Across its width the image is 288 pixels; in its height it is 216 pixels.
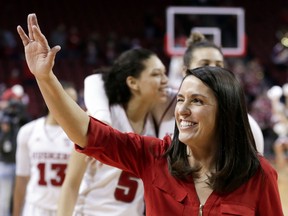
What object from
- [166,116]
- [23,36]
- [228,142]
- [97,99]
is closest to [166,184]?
[228,142]

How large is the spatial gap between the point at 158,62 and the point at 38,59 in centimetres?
114

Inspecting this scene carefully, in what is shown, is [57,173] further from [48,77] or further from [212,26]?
[212,26]

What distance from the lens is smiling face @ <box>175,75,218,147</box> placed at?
1.81m

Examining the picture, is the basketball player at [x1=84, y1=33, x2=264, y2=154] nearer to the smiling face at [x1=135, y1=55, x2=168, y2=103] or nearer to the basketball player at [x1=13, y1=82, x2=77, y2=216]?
the smiling face at [x1=135, y1=55, x2=168, y2=103]

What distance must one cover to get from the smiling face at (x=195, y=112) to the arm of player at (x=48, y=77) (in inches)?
12.3

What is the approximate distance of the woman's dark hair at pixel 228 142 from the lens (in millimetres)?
1820

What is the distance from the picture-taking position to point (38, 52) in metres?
1.73

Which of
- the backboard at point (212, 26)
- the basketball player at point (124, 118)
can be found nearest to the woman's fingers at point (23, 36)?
the basketball player at point (124, 118)

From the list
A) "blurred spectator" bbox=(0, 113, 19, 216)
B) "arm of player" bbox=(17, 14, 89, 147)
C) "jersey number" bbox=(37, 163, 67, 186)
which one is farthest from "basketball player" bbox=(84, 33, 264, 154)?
"blurred spectator" bbox=(0, 113, 19, 216)

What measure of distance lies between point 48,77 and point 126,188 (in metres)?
1.13

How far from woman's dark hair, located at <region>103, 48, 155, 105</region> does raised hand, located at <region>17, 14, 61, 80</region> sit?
3.32 ft

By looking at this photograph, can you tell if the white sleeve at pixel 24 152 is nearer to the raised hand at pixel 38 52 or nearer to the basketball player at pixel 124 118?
the basketball player at pixel 124 118

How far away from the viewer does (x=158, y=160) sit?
1.92 meters

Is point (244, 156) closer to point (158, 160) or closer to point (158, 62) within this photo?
point (158, 160)
